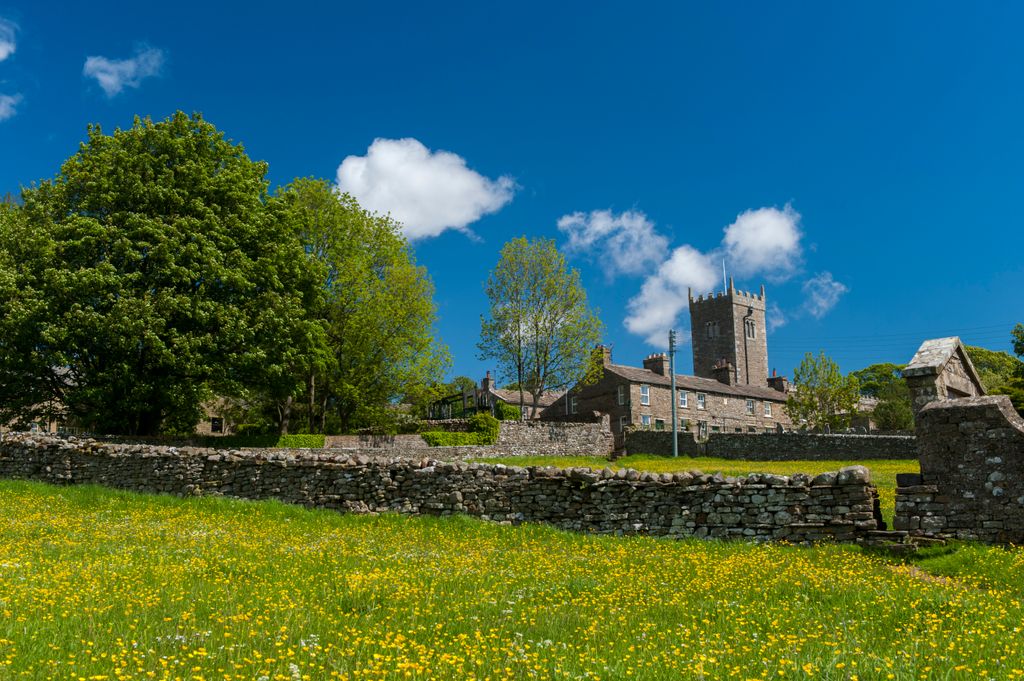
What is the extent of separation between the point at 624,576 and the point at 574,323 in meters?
49.0

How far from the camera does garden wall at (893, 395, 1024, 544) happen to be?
1313 cm

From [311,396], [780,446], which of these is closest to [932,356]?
[780,446]

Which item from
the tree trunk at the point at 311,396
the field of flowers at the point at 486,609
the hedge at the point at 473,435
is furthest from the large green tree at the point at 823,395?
the field of flowers at the point at 486,609

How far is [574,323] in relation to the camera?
59.9 metres

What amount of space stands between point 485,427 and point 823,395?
34665 mm

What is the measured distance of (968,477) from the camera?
44.2ft

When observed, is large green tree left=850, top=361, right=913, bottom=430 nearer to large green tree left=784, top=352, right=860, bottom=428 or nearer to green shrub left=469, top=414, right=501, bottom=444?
large green tree left=784, top=352, right=860, bottom=428

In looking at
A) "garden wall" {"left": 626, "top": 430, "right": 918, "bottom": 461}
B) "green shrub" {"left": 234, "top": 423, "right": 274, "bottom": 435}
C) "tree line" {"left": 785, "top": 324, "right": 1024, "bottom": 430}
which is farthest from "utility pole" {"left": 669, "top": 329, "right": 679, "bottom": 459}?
"green shrub" {"left": 234, "top": 423, "right": 274, "bottom": 435}

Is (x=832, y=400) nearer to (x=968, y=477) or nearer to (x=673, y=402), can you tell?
(x=673, y=402)

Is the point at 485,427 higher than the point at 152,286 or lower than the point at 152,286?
lower

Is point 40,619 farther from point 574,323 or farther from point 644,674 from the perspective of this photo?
point 574,323

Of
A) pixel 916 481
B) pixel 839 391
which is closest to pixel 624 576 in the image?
pixel 916 481

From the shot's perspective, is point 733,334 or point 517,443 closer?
point 517,443

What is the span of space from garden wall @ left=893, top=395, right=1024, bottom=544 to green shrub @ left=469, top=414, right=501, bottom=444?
33.8 metres
